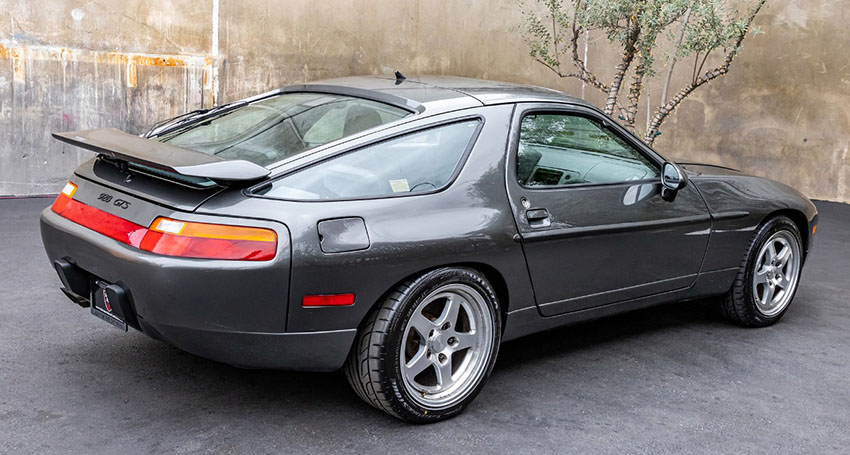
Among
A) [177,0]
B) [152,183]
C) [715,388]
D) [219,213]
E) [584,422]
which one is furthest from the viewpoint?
[177,0]

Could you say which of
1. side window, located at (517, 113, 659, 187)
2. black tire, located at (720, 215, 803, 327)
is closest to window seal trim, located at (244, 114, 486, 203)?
side window, located at (517, 113, 659, 187)

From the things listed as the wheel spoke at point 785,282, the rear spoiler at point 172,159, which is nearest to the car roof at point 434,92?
the rear spoiler at point 172,159

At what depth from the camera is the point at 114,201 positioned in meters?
3.28

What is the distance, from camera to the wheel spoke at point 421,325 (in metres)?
3.34

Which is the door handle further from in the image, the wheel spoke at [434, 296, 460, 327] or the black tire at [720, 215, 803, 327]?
the black tire at [720, 215, 803, 327]

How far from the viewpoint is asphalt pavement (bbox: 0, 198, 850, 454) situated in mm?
3225

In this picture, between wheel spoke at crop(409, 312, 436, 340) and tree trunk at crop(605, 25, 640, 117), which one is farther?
tree trunk at crop(605, 25, 640, 117)

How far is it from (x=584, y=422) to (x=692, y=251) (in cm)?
137

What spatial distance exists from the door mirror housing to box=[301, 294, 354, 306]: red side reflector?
1.94m

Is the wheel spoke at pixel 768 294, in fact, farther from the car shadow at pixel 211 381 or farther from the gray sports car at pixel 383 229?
the car shadow at pixel 211 381

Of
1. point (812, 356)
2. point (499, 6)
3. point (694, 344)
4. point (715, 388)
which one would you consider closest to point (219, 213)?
point (715, 388)

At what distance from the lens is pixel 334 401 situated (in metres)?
3.59

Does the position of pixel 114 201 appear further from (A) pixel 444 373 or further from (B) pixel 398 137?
(A) pixel 444 373

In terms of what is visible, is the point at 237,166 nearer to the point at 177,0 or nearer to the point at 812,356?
the point at 812,356
